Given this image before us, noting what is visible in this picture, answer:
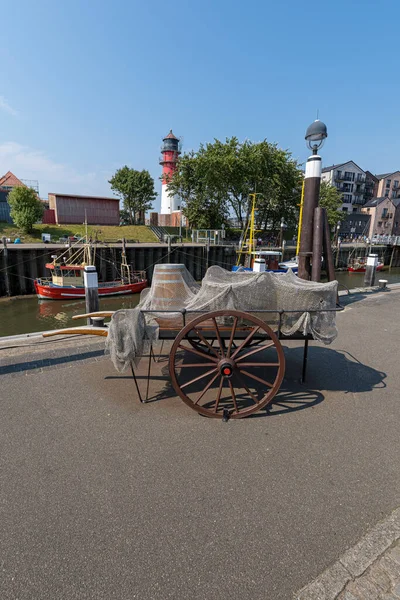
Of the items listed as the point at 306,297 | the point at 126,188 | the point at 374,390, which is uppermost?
the point at 126,188

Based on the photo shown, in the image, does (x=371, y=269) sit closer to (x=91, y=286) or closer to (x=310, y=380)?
(x=310, y=380)

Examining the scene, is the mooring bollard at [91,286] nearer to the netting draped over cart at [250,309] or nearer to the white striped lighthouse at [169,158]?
the netting draped over cart at [250,309]

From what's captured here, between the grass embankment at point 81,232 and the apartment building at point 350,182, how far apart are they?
4093 centimetres

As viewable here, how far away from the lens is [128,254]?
24312 mm

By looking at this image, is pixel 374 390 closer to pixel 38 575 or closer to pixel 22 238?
pixel 38 575

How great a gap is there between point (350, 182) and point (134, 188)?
43.0 metres

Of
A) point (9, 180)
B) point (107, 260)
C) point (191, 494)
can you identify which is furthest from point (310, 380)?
point (9, 180)

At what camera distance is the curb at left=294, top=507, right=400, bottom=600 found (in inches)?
74.3

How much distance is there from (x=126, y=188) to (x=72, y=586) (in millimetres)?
47082

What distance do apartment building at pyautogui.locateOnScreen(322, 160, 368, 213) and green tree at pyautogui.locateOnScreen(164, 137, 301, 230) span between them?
28532 mm

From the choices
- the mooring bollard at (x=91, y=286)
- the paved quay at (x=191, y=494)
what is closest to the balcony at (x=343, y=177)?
the mooring bollard at (x=91, y=286)

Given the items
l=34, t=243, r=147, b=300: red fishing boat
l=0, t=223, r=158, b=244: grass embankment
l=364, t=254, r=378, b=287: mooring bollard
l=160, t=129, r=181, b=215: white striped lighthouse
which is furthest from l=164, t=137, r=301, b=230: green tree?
l=364, t=254, r=378, b=287: mooring bollard

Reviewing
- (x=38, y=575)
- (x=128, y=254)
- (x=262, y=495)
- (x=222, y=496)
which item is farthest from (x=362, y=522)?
(x=128, y=254)

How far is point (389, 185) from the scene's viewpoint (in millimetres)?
65000
